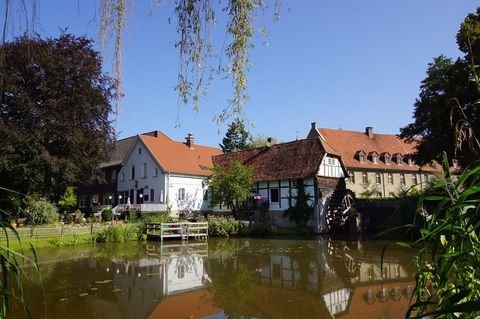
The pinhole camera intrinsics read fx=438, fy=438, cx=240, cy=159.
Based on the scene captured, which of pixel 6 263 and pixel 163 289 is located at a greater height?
pixel 6 263

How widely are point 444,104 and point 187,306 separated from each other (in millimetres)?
19158

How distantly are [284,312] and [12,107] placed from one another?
67.5 feet

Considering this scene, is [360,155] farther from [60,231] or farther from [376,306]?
[376,306]

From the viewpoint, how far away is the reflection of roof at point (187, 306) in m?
8.58

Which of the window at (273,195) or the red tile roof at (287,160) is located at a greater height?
the red tile roof at (287,160)

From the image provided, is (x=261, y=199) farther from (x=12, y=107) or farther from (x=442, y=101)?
(x=12, y=107)

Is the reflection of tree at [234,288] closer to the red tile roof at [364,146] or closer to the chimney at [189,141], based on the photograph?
the chimney at [189,141]

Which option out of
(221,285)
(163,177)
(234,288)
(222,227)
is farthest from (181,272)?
(163,177)

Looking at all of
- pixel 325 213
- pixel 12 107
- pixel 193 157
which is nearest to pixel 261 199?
pixel 325 213

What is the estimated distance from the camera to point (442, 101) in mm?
23766

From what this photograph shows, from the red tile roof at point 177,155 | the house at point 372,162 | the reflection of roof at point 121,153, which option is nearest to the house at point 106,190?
the reflection of roof at point 121,153

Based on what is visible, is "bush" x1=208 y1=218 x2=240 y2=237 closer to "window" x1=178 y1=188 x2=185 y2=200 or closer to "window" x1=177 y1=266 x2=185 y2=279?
"window" x1=178 y1=188 x2=185 y2=200

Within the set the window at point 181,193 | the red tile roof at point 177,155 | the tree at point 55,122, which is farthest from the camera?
the red tile roof at point 177,155

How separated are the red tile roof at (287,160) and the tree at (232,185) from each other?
242 cm
